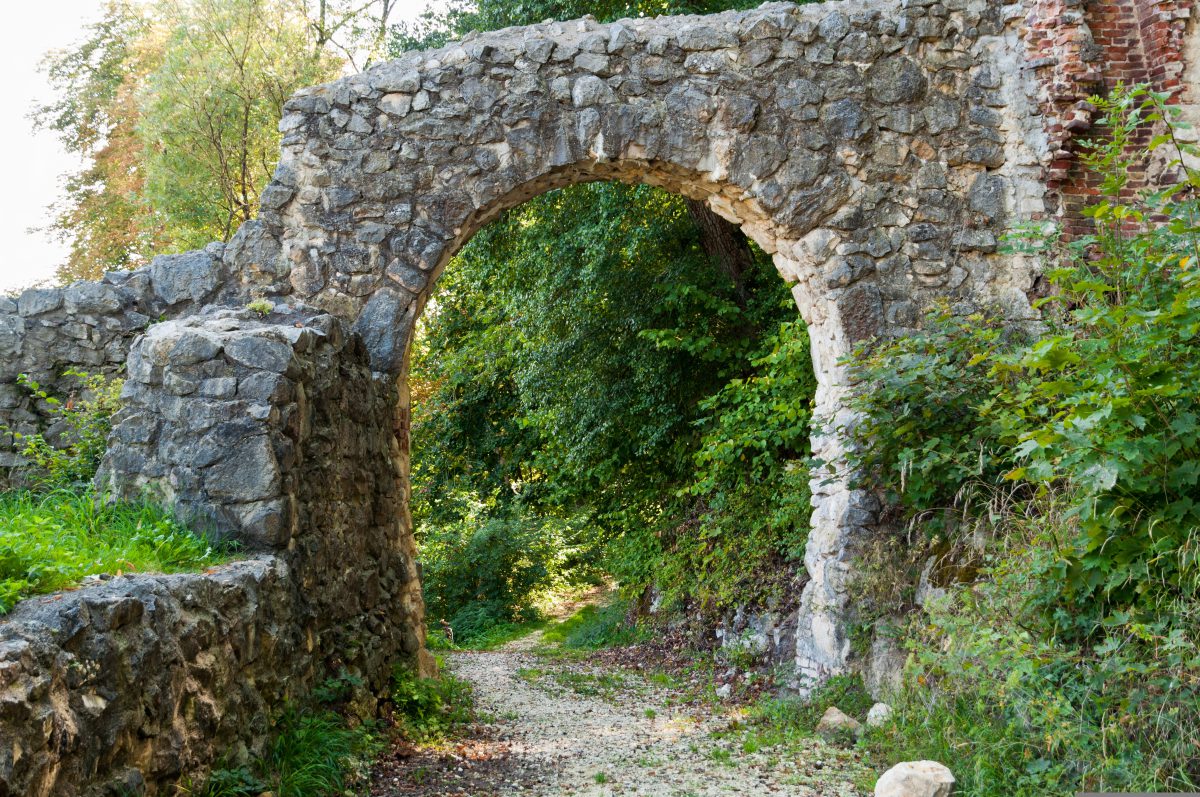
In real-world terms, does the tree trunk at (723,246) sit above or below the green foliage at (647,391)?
above

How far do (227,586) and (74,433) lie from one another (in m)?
3.09

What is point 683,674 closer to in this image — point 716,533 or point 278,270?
point 716,533

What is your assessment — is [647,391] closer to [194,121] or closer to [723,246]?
[723,246]

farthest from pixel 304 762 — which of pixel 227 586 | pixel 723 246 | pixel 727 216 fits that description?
pixel 723 246

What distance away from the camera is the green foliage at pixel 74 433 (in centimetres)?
566

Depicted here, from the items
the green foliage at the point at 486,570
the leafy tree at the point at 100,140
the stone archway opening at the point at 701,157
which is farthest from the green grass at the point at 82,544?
the leafy tree at the point at 100,140

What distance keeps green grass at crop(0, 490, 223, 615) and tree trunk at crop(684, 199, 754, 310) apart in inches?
233

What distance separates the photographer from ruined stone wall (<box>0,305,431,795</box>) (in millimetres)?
2783

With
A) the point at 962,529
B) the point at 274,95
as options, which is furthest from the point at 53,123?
the point at 962,529

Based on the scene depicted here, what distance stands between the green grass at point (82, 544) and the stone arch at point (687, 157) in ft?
7.35

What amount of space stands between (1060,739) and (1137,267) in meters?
2.00

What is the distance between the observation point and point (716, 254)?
9.33m

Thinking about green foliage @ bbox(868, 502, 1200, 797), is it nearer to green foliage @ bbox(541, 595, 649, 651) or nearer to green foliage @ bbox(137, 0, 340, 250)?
green foliage @ bbox(541, 595, 649, 651)

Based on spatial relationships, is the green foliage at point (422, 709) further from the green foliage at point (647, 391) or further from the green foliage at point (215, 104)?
the green foliage at point (215, 104)
